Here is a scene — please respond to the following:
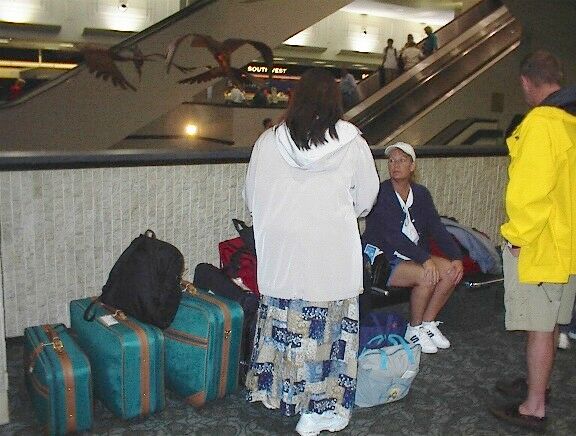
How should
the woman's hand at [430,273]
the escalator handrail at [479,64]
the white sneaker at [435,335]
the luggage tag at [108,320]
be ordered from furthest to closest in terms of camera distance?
the escalator handrail at [479,64] < the white sneaker at [435,335] < the woman's hand at [430,273] < the luggage tag at [108,320]

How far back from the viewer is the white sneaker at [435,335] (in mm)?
3904

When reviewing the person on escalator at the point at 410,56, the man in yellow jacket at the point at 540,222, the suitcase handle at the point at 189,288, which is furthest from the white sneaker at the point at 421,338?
the person on escalator at the point at 410,56

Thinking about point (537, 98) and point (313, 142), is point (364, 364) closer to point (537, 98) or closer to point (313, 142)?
point (313, 142)

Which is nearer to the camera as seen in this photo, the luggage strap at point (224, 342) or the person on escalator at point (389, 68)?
the luggage strap at point (224, 342)

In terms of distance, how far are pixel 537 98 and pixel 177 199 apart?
2.19 meters

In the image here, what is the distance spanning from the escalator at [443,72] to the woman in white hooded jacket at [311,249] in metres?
6.21

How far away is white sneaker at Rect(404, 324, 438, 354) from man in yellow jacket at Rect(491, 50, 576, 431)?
33.9 inches

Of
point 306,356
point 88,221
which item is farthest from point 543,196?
point 88,221

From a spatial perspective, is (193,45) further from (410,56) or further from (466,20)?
(466,20)

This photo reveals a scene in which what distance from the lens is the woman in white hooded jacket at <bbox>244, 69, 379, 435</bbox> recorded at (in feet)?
8.34

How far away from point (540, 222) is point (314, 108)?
1084 mm

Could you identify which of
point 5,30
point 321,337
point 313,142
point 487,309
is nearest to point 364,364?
point 321,337

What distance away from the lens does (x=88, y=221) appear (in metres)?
3.61

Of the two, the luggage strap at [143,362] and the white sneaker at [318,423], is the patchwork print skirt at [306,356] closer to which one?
the white sneaker at [318,423]
